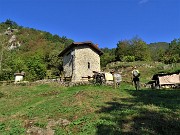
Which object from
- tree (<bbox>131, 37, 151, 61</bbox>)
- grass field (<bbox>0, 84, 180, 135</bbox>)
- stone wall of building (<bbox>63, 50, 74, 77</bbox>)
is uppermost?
tree (<bbox>131, 37, 151, 61</bbox>)

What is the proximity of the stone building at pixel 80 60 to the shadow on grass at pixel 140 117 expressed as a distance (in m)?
25.9

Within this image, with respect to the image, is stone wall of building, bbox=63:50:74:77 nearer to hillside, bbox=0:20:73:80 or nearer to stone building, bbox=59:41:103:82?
stone building, bbox=59:41:103:82

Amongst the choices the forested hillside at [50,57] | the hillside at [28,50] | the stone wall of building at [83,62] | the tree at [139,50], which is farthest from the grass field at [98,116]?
the tree at [139,50]

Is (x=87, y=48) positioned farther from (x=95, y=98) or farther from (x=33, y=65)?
(x=95, y=98)

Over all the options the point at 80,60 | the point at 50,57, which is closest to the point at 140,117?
the point at 80,60

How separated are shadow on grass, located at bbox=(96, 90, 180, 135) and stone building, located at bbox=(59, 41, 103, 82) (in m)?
25.9

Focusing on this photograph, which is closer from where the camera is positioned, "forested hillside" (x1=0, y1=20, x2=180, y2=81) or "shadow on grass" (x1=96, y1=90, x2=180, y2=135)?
"shadow on grass" (x1=96, y1=90, x2=180, y2=135)

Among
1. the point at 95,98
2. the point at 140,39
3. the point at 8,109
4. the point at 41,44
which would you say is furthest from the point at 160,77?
the point at 41,44

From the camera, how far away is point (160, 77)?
116 feet

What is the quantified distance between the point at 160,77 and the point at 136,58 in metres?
35.8

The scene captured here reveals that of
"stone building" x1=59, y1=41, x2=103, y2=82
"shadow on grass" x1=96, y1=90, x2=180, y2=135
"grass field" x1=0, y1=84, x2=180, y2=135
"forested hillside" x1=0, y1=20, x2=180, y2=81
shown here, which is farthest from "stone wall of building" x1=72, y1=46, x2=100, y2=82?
"shadow on grass" x1=96, y1=90, x2=180, y2=135

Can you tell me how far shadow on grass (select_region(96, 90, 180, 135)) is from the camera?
13.6 m

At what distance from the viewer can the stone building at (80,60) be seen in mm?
45406

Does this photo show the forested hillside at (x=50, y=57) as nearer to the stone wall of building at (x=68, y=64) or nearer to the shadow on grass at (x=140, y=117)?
the stone wall of building at (x=68, y=64)
